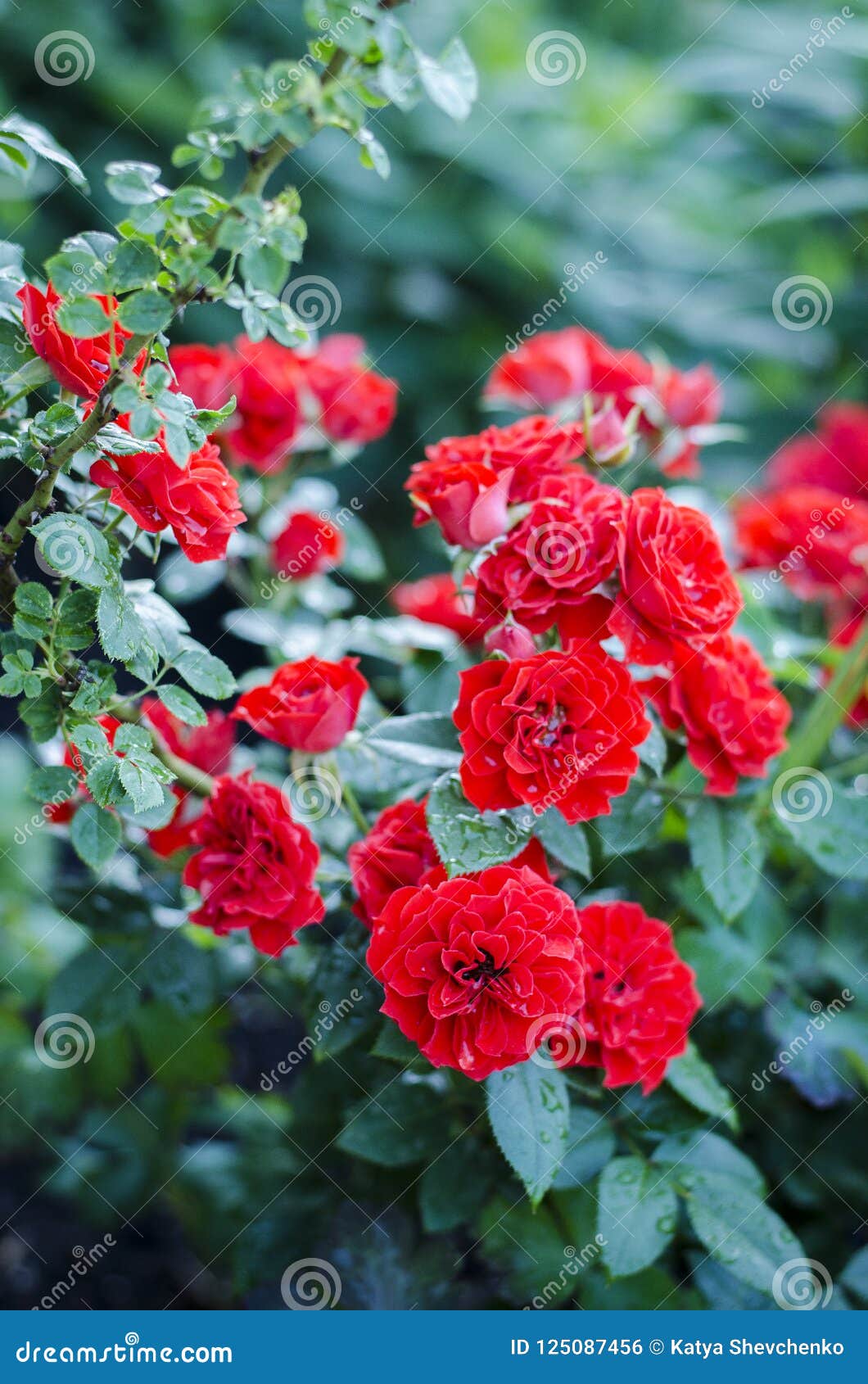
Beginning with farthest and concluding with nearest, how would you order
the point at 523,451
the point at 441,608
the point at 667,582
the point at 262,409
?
the point at 441,608
the point at 262,409
the point at 523,451
the point at 667,582

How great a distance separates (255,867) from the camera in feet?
2.68

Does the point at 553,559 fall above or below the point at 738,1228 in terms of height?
above

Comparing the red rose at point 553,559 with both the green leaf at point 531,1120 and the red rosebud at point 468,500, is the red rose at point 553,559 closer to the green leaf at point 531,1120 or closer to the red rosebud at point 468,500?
the red rosebud at point 468,500

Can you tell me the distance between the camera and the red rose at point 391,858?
0.81m

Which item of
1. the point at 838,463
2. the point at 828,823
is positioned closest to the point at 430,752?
the point at 828,823

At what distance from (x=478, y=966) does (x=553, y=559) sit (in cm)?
27

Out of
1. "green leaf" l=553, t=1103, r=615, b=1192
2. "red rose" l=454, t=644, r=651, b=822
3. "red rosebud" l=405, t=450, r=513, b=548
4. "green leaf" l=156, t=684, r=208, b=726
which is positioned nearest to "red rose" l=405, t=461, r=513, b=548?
"red rosebud" l=405, t=450, r=513, b=548

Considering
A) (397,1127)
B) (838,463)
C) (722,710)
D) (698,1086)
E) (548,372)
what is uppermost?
(838,463)

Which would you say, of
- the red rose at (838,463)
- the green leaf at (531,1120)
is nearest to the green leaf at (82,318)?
Result: the green leaf at (531,1120)

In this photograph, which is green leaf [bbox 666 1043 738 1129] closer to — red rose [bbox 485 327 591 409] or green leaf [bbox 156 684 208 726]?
green leaf [bbox 156 684 208 726]

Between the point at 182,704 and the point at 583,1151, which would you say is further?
the point at 583,1151

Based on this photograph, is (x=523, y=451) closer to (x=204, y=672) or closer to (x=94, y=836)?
(x=204, y=672)

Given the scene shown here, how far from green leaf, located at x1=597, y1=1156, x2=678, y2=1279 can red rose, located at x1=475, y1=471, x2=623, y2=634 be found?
43 cm

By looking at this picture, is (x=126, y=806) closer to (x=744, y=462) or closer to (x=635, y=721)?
(x=635, y=721)
